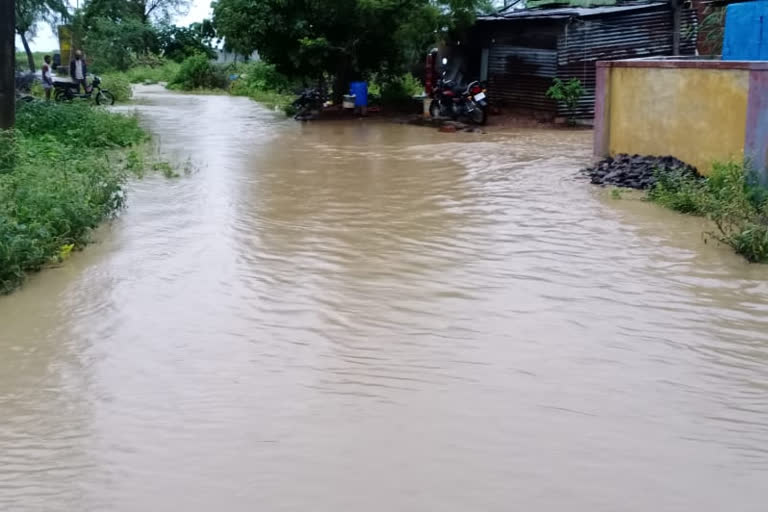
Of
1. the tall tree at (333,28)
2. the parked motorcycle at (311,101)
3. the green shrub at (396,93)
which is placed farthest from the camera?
the green shrub at (396,93)

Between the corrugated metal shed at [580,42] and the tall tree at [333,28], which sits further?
the tall tree at [333,28]

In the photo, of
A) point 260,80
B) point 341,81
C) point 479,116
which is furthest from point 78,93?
point 479,116

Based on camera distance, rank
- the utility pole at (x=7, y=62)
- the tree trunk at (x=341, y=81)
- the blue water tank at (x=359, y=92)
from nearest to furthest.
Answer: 1. the utility pole at (x=7, y=62)
2. the blue water tank at (x=359, y=92)
3. the tree trunk at (x=341, y=81)

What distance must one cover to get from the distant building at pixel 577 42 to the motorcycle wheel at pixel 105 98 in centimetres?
1148

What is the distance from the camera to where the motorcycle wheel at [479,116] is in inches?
746

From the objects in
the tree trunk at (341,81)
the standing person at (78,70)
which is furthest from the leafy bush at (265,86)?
the standing person at (78,70)

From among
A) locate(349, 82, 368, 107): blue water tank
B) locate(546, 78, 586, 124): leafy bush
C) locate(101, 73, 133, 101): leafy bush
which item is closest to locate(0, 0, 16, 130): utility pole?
locate(349, 82, 368, 107): blue water tank

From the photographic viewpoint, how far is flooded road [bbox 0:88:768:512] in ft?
12.8

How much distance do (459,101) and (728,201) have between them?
11.6m

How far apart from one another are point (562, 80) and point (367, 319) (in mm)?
13816

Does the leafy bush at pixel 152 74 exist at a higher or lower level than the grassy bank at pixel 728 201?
higher

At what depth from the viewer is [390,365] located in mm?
5254

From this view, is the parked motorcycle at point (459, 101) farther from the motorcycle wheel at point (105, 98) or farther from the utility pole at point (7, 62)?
the motorcycle wheel at point (105, 98)

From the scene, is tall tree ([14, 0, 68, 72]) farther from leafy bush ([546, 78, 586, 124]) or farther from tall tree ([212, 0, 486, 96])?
leafy bush ([546, 78, 586, 124])
